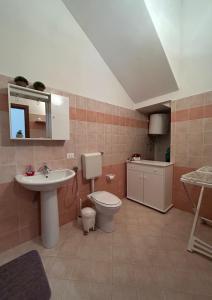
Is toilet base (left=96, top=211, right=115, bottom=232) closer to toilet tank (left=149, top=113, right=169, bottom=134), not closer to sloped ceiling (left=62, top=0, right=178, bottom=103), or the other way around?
toilet tank (left=149, top=113, right=169, bottom=134)

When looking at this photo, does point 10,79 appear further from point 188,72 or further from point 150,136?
point 150,136

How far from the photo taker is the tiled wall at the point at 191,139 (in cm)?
202

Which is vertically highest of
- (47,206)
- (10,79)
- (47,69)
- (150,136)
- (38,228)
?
(47,69)

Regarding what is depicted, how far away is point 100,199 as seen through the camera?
1788 millimetres

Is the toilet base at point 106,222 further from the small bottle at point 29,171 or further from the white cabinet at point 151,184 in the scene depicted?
the small bottle at point 29,171

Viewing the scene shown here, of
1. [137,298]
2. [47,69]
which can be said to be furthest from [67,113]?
[137,298]

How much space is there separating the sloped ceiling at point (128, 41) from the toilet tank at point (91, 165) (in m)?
1.53

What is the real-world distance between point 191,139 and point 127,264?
1.92m

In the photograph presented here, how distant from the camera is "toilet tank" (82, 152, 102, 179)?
2.04m

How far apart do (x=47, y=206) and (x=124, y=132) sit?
1.88 metres

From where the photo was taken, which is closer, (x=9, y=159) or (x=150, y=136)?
(x=9, y=159)

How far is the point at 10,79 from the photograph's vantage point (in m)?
1.45

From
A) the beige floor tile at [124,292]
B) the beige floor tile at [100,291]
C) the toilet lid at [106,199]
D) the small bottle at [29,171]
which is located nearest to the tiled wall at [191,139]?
the toilet lid at [106,199]

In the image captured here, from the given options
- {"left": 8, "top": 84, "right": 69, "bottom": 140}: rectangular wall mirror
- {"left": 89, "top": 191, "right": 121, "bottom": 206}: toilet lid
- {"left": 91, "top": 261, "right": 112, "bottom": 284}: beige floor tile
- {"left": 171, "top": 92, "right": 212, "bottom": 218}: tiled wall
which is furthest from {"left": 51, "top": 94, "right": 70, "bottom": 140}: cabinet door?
{"left": 171, "top": 92, "right": 212, "bottom": 218}: tiled wall
